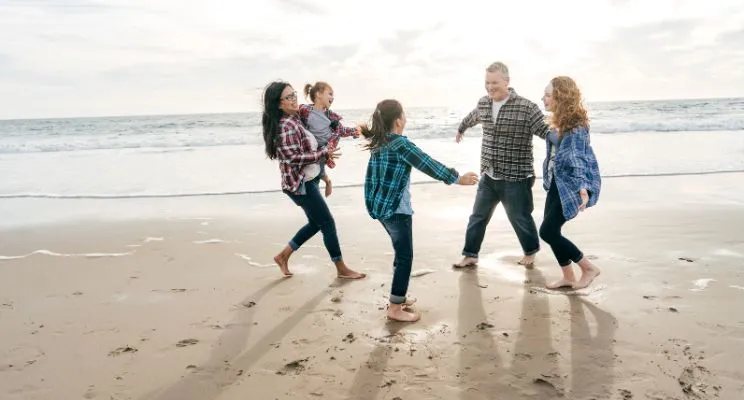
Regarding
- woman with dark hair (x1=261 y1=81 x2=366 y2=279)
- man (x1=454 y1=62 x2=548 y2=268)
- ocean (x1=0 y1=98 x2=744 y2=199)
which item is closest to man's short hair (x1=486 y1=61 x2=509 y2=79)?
man (x1=454 y1=62 x2=548 y2=268)

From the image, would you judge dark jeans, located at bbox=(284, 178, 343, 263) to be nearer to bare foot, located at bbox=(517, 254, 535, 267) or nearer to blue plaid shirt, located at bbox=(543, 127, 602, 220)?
bare foot, located at bbox=(517, 254, 535, 267)

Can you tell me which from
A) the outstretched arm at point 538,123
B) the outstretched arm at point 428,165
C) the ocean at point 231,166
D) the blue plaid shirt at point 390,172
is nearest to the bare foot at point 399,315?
the blue plaid shirt at point 390,172

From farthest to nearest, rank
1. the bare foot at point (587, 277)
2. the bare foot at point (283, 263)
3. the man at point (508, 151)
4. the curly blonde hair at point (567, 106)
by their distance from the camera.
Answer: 1. the bare foot at point (283, 263)
2. the man at point (508, 151)
3. the bare foot at point (587, 277)
4. the curly blonde hair at point (567, 106)

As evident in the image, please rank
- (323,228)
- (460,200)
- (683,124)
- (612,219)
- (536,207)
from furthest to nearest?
(683,124) → (460,200) → (536,207) → (612,219) → (323,228)

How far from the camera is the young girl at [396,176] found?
3.40 meters

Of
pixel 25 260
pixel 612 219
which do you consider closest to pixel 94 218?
pixel 25 260

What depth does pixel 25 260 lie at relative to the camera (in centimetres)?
553

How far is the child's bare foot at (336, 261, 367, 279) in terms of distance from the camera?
4752mm

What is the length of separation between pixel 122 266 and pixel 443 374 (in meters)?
3.77

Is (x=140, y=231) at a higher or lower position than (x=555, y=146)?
lower

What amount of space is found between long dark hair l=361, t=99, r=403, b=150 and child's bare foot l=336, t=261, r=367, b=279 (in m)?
1.62

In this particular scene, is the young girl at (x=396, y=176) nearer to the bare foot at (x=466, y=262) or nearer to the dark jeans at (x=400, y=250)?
the dark jeans at (x=400, y=250)

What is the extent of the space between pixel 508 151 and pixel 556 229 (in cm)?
85

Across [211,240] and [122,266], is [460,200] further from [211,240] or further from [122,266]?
[122,266]
